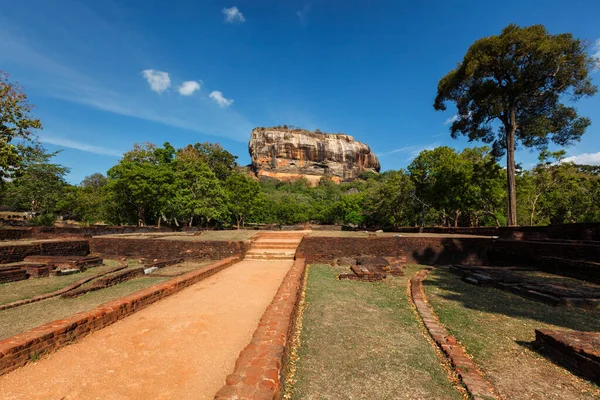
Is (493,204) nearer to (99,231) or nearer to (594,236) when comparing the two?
(594,236)

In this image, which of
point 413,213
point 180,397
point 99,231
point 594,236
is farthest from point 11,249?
point 413,213

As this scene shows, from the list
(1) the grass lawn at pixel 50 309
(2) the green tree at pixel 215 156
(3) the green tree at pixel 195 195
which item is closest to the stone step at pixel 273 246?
(1) the grass lawn at pixel 50 309

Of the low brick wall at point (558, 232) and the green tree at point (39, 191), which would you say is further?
the green tree at point (39, 191)

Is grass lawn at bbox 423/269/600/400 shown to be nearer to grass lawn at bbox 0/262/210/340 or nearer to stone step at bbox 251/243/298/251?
stone step at bbox 251/243/298/251

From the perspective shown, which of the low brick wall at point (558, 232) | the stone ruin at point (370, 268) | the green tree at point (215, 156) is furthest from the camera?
the green tree at point (215, 156)

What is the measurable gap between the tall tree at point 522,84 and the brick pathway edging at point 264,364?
16.1 meters

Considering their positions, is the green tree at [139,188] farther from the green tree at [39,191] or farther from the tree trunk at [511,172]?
the tree trunk at [511,172]

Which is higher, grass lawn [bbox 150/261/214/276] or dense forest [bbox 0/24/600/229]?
dense forest [bbox 0/24/600/229]

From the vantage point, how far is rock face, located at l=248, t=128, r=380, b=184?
4026 inches

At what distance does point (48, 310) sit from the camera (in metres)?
5.12

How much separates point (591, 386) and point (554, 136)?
1922 cm

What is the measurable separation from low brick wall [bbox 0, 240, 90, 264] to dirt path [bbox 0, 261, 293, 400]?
9.28m

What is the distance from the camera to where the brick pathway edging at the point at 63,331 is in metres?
3.05

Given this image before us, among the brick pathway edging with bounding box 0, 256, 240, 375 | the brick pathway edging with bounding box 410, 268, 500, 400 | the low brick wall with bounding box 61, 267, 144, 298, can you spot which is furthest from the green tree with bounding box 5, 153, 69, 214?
the brick pathway edging with bounding box 410, 268, 500, 400
